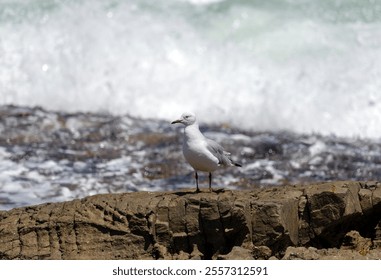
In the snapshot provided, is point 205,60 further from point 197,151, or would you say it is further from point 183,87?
point 197,151

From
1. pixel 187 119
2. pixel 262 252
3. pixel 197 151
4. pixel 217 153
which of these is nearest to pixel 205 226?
pixel 262 252

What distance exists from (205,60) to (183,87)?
0.86 metres

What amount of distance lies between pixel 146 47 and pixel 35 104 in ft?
7.88

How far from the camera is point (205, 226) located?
5.95 m

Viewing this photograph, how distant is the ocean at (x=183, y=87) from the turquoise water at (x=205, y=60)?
2cm

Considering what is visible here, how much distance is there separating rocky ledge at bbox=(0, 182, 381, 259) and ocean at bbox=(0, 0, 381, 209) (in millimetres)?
2660

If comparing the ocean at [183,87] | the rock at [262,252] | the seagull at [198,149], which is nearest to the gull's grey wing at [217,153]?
the seagull at [198,149]

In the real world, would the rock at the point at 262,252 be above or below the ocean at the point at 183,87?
below

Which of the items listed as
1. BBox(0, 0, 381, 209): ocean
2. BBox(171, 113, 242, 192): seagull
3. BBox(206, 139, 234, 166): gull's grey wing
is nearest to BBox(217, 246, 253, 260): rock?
BBox(171, 113, 242, 192): seagull

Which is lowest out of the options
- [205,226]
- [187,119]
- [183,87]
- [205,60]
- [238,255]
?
[238,255]

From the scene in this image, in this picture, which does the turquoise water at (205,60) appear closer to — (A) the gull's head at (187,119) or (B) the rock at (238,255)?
(A) the gull's head at (187,119)

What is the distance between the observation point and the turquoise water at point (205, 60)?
41.4 feet

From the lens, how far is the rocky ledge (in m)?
5.91

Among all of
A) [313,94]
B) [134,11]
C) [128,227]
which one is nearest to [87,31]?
[134,11]
